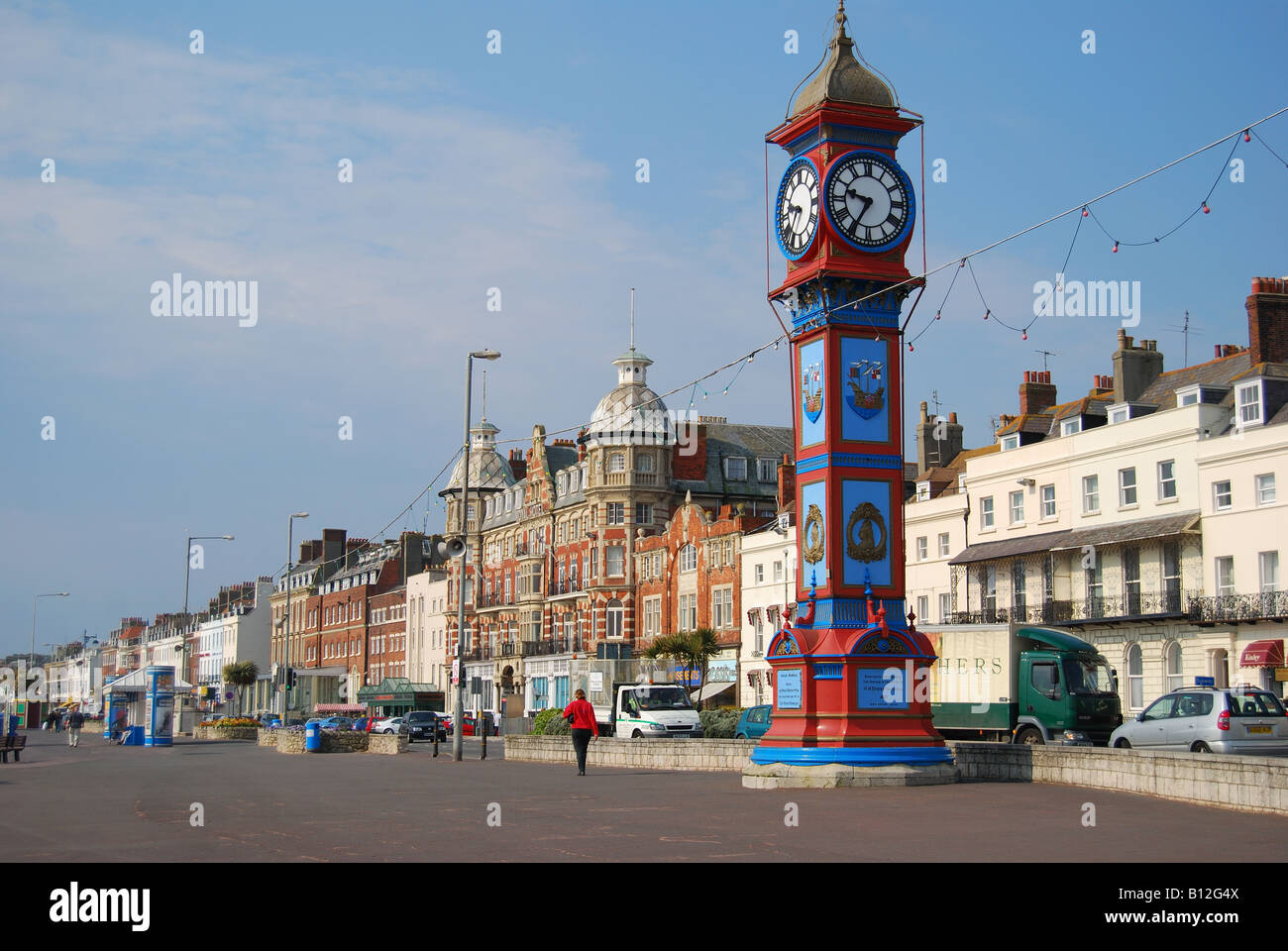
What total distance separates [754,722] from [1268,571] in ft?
51.5

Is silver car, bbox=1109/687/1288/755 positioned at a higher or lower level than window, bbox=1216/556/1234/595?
lower

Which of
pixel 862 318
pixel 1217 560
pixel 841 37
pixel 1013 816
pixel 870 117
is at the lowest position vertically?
pixel 1013 816

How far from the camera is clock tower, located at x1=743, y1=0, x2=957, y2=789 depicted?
2314cm

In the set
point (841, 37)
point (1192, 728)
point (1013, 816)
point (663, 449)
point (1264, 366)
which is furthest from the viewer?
point (663, 449)

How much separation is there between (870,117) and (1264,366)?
21.3 m

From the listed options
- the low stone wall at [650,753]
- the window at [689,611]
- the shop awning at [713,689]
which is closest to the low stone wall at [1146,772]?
the low stone wall at [650,753]

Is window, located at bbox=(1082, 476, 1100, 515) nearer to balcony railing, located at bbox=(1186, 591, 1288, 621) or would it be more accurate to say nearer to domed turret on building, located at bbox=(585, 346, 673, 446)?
balcony railing, located at bbox=(1186, 591, 1288, 621)

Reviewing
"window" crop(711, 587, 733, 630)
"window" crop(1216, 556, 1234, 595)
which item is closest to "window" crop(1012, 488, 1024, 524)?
"window" crop(1216, 556, 1234, 595)

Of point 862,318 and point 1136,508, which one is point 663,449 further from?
point 862,318

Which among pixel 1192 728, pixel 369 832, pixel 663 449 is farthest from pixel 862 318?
pixel 663 449

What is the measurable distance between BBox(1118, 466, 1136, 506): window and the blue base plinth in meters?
24.1

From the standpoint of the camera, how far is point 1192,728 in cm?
2339

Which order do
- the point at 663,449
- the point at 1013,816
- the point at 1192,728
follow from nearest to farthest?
the point at 1013,816, the point at 1192,728, the point at 663,449

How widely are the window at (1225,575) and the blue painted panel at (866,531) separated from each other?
69.3ft
